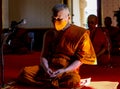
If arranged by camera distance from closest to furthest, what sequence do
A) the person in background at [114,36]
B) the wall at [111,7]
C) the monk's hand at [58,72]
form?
the monk's hand at [58,72] < the person in background at [114,36] < the wall at [111,7]

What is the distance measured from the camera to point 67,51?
153 inches

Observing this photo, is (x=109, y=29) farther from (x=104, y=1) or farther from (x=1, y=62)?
(x=1, y=62)

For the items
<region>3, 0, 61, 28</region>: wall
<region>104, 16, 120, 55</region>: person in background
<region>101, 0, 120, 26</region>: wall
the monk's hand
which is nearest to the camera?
the monk's hand

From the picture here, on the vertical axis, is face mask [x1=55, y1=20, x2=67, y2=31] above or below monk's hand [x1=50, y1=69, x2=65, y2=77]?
above

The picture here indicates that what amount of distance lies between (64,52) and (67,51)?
0.14 ft

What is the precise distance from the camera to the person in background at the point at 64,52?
151 inches

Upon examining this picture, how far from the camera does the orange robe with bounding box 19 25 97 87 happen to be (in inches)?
151

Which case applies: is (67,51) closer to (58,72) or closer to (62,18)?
(58,72)

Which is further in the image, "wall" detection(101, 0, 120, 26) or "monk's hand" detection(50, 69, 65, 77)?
"wall" detection(101, 0, 120, 26)

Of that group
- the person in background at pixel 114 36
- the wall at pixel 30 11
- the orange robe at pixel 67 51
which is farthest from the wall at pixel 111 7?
the orange robe at pixel 67 51

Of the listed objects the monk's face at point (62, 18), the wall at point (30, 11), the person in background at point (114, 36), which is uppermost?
the monk's face at point (62, 18)

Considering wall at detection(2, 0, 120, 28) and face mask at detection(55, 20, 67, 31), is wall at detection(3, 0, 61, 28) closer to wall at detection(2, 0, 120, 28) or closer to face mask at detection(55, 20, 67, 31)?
wall at detection(2, 0, 120, 28)

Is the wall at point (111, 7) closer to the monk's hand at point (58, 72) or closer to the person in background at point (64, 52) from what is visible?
the person in background at point (64, 52)

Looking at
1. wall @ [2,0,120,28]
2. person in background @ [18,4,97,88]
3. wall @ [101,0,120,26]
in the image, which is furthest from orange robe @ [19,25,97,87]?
wall @ [2,0,120,28]
